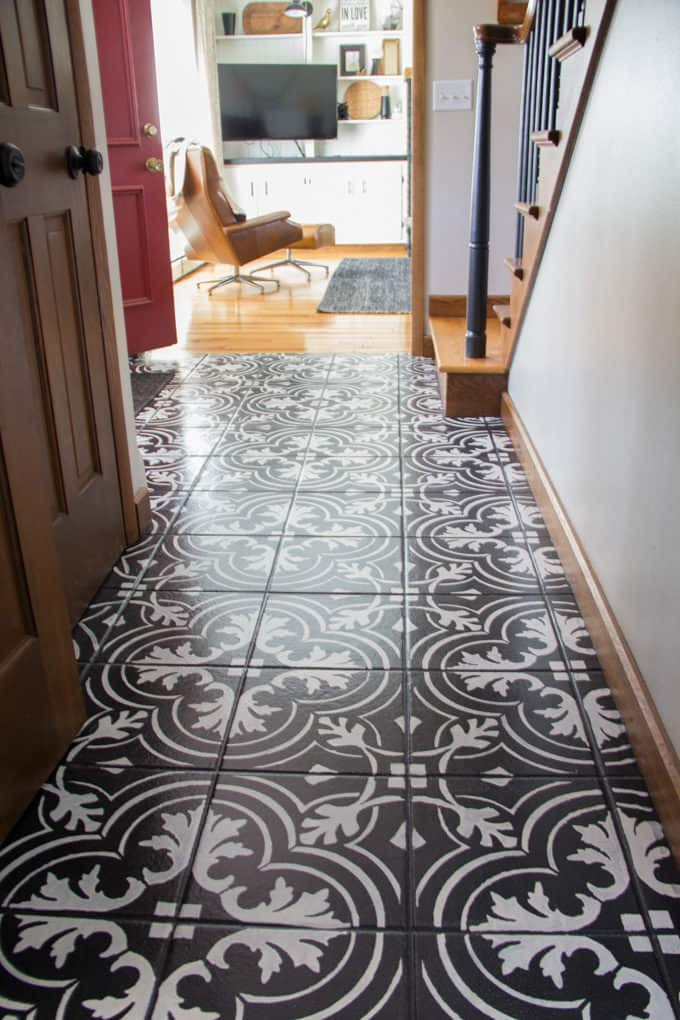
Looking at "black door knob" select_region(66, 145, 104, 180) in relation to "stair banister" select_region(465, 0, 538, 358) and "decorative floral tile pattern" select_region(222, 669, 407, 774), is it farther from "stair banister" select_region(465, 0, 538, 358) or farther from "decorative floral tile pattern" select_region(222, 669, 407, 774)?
"stair banister" select_region(465, 0, 538, 358)

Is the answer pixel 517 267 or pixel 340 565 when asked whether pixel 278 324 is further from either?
pixel 340 565

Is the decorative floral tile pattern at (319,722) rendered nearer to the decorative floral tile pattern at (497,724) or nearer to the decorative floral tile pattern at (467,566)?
the decorative floral tile pattern at (497,724)

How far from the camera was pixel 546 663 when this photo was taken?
1827 mm

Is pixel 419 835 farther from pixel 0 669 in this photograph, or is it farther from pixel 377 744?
pixel 0 669

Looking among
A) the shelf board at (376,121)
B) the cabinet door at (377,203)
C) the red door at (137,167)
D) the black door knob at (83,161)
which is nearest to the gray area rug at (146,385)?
the red door at (137,167)

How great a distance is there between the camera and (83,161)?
1965 mm

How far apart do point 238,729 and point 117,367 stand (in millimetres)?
1043

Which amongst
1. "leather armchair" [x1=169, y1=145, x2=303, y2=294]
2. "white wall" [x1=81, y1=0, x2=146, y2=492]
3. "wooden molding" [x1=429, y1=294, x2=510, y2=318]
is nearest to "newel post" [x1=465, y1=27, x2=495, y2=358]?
"wooden molding" [x1=429, y1=294, x2=510, y2=318]

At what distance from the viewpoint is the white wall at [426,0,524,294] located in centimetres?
379

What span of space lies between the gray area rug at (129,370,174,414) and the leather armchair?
1.96 metres

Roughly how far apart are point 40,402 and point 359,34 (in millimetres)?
7581

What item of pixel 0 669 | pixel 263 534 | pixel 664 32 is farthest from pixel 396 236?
pixel 0 669

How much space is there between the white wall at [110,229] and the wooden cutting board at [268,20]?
6.79 m

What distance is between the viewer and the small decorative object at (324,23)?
814 centimetres
